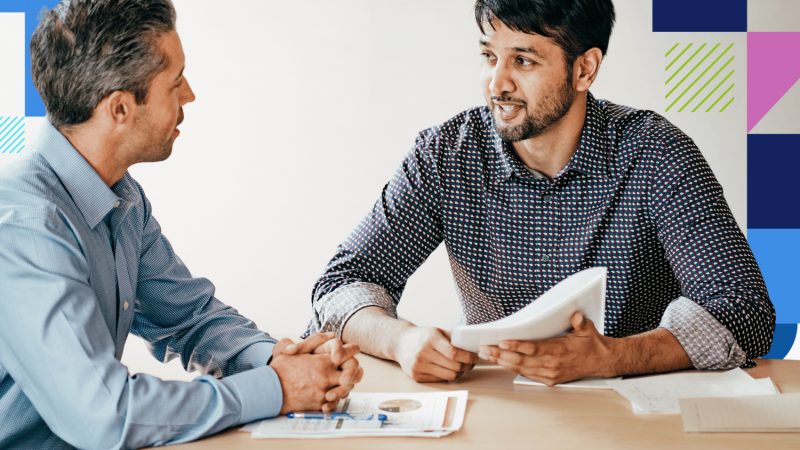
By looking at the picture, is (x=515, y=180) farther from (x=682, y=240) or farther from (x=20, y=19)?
(x=20, y=19)

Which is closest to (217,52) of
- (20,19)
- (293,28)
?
(293,28)

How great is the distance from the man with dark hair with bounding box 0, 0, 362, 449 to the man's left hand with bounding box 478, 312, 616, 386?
0.90ft

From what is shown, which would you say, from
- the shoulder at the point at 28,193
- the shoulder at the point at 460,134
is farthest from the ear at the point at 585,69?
the shoulder at the point at 28,193

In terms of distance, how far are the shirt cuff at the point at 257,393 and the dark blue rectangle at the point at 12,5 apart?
3080 millimetres

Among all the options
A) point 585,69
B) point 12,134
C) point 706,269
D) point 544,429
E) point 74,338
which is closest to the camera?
point 74,338

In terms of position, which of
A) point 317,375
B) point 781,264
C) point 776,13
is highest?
point 776,13

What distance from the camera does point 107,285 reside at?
46.6 inches

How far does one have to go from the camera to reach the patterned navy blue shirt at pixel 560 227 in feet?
4.98

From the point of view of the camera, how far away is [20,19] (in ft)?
11.1

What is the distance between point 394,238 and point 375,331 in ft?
1.11

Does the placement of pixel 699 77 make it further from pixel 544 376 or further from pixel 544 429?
pixel 544 429

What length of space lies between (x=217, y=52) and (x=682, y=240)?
2.55m

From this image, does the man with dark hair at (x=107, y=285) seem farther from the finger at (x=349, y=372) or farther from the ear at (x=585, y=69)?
the ear at (x=585, y=69)

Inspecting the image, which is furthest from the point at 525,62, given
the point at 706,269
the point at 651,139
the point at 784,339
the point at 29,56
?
the point at 29,56
